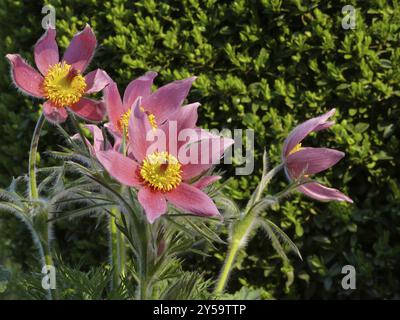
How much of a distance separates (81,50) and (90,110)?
17cm

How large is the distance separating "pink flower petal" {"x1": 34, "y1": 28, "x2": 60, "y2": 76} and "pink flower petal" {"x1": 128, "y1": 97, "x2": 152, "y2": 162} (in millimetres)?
365

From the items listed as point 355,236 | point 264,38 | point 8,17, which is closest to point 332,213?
point 355,236

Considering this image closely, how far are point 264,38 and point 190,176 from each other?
158cm

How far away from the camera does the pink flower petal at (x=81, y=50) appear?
1.54 m

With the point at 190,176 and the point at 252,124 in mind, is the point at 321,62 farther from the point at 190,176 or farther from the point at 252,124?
the point at 190,176

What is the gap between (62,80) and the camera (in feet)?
4.82

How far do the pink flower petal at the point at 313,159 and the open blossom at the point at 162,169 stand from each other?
0.24 m

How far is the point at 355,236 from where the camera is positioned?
8.89 ft

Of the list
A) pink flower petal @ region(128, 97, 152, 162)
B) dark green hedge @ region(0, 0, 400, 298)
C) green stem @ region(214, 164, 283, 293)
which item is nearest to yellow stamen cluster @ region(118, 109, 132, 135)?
pink flower petal @ region(128, 97, 152, 162)

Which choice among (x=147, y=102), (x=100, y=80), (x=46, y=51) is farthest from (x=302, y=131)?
(x=46, y=51)

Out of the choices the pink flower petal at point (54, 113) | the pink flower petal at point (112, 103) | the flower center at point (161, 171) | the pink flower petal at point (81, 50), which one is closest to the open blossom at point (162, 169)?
the flower center at point (161, 171)

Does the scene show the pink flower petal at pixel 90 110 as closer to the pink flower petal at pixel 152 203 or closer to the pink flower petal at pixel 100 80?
the pink flower petal at pixel 100 80

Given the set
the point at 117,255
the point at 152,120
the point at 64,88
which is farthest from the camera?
the point at 117,255

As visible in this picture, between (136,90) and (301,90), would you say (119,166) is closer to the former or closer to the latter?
(136,90)
